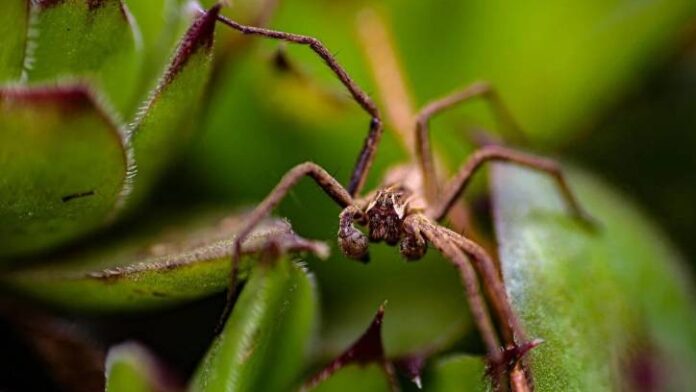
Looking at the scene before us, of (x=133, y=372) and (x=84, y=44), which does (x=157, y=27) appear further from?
(x=133, y=372)

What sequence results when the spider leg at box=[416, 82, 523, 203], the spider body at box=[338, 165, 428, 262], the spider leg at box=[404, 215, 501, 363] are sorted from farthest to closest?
the spider leg at box=[416, 82, 523, 203]
the spider body at box=[338, 165, 428, 262]
the spider leg at box=[404, 215, 501, 363]

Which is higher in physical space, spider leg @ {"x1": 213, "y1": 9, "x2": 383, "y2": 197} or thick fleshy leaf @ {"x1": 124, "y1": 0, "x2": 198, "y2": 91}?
thick fleshy leaf @ {"x1": 124, "y1": 0, "x2": 198, "y2": 91}

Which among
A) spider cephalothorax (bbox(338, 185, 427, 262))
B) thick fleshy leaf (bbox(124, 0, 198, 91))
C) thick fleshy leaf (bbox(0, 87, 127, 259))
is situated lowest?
spider cephalothorax (bbox(338, 185, 427, 262))

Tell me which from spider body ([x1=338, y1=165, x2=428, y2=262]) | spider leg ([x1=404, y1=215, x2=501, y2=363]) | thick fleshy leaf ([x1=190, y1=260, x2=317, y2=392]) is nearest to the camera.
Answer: thick fleshy leaf ([x1=190, y1=260, x2=317, y2=392])

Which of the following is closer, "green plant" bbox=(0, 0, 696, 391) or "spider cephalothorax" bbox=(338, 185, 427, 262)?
"green plant" bbox=(0, 0, 696, 391)

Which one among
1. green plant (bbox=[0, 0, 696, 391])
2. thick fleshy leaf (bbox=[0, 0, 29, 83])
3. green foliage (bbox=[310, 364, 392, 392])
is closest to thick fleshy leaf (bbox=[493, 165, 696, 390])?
green plant (bbox=[0, 0, 696, 391])

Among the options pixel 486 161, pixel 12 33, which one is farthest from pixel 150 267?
pixel 486 161

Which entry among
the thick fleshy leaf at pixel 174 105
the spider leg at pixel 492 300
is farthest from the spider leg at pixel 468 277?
the thick fleshy leaf at pixel 174 105

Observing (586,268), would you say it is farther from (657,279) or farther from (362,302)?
(362,302)

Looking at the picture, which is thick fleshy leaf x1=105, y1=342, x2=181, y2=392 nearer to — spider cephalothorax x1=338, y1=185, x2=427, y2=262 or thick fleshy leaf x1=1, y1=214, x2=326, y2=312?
thick fleshy leaf x1=1, y1=214, x2=326, y2=312

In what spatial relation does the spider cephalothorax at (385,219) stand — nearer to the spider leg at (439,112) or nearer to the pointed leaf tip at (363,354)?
the spider leg at (439,112)
